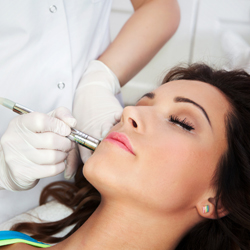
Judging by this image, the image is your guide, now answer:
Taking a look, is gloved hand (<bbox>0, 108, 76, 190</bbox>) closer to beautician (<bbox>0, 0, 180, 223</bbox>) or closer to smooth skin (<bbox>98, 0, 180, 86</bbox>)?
beautician (<bbox>0, 0, 180, 223</bbox>)

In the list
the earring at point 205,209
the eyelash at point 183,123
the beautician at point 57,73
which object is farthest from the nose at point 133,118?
the earring at point 205,209

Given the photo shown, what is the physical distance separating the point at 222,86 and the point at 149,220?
22.1 inches

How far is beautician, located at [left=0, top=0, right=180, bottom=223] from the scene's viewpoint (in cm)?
101

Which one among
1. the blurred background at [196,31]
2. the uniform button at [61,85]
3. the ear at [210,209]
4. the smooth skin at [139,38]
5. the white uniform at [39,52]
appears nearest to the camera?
the ear at [210,209]

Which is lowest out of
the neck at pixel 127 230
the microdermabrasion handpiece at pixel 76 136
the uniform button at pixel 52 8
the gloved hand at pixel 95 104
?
the neck at pixel 127 230

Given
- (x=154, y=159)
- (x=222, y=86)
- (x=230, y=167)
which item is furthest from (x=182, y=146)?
(x=222, y=86)

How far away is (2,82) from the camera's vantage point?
3.66 feet

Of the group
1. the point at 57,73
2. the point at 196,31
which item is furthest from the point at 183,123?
the point at 196,31

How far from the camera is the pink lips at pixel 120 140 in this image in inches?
33.5

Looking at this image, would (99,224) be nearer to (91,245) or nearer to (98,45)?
(91,245)

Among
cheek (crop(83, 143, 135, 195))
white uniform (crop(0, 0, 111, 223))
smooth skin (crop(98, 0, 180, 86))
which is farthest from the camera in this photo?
smooth skin (crop(98, 0, 180, 86))

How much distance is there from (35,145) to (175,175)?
1.62 ft

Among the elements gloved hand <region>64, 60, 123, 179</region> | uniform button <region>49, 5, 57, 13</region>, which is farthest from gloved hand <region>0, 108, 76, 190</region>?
uniform button <region>49, 5, 57, 13</region>

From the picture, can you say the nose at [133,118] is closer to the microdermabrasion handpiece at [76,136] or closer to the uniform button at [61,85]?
the microdermabrasion handpiece at [76,136]
